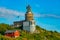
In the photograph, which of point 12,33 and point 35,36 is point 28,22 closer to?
point 35,36

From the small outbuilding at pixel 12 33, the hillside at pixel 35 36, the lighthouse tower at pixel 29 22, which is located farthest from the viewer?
the lighthouse tower at pixel 29 22

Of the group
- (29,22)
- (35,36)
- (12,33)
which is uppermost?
(29,22)

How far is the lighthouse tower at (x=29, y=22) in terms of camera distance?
77.9m

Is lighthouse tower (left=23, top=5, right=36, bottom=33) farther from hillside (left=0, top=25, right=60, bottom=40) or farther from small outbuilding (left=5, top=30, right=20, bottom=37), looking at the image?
small outbuilding (left=5, top=30, right=20, bottom=37)

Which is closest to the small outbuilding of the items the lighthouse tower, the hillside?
the hillside

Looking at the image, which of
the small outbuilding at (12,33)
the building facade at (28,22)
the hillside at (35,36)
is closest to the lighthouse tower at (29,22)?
the building facade at (28,22)

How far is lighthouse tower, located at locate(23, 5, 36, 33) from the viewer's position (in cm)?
7794

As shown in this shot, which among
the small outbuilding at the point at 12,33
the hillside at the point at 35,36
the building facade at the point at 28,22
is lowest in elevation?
the hillside at the point at 35,36

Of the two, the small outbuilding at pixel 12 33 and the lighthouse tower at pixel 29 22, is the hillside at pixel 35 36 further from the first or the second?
the lighthouse tower at pixel 29 22

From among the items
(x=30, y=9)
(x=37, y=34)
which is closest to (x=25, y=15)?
(x=30, y=9)

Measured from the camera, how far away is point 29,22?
78688 mm

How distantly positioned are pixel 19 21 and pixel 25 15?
153 inches

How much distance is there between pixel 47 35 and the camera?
76625 millimetres

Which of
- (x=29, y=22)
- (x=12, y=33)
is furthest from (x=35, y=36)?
(x=29, y=22)
